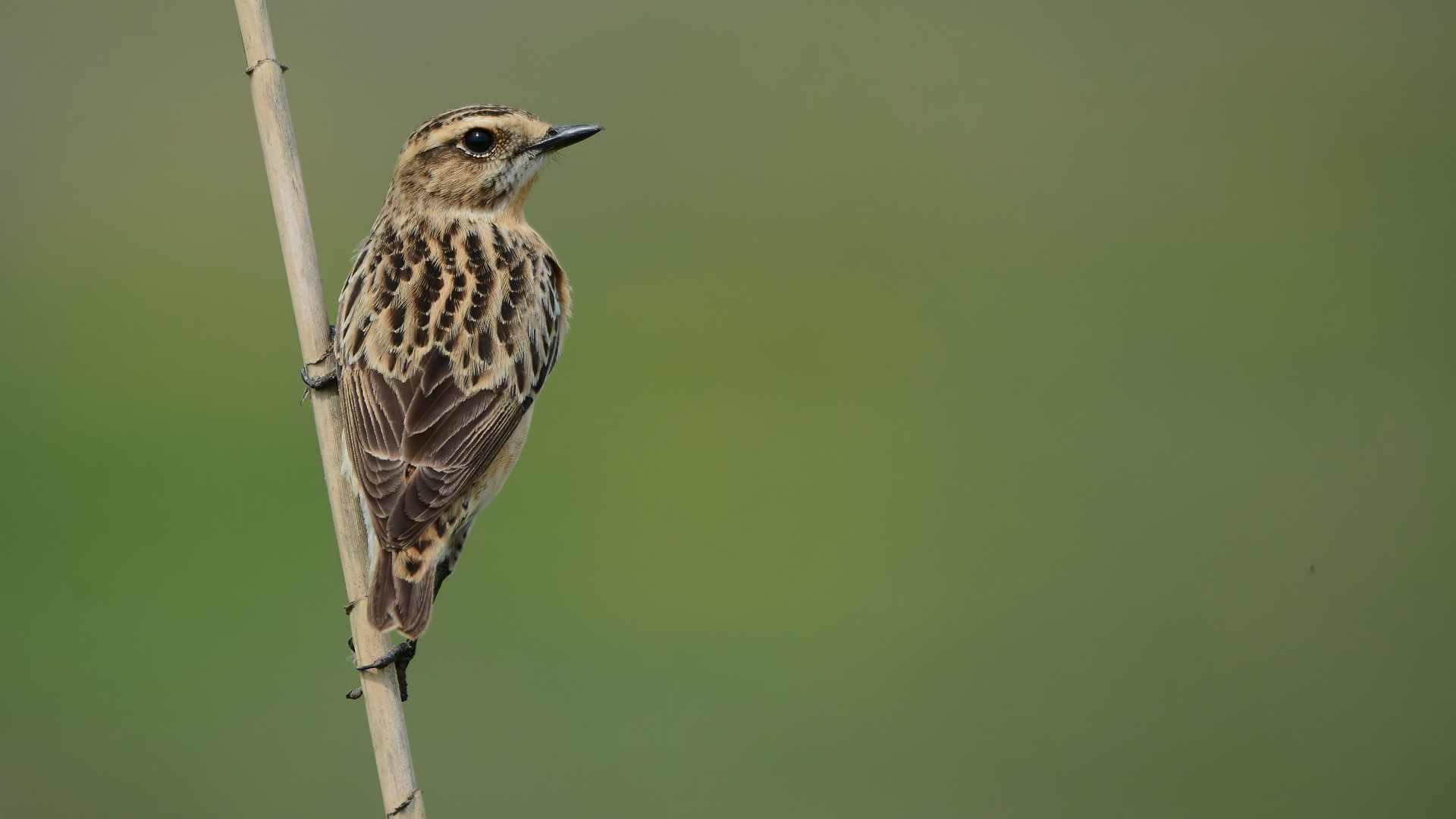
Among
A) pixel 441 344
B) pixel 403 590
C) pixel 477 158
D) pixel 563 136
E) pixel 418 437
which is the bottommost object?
pixel 403 590

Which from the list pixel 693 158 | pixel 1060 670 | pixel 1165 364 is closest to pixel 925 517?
pixel 1060 670

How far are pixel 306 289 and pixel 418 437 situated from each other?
65cm

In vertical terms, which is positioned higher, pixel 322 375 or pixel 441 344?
pixel 441 344

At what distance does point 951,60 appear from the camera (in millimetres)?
19594

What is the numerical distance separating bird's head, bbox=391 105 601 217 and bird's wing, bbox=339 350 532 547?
0.95 meters

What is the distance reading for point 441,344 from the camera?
5168mm

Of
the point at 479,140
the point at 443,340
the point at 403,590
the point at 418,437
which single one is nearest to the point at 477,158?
the point at 479,140

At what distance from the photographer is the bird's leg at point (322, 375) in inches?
179

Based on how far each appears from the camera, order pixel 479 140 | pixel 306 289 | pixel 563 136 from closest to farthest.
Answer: pixel 306 289, pixel 563 136, pixel 479 140

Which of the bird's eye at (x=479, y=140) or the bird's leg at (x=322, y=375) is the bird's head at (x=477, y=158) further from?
the bird's leg at (x=322, y=375)

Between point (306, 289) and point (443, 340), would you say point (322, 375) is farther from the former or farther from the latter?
point (443, 340)

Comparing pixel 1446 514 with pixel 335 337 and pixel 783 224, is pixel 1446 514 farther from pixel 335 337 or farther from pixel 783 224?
pixel 335 337

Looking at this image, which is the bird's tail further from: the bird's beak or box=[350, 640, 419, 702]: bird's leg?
the bird's beak

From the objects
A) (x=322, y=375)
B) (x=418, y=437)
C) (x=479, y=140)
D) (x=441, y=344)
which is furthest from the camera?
(x=479, y=140)
